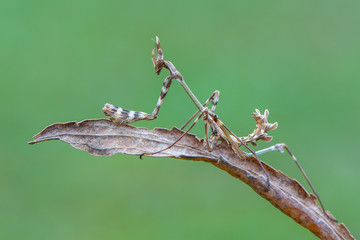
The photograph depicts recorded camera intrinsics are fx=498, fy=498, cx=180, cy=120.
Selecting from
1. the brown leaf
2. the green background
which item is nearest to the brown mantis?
the brown leaf

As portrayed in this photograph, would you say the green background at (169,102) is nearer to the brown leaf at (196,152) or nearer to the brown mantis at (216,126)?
the brown mantis at (216,126)

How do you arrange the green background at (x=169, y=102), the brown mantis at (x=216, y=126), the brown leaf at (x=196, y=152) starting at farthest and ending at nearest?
the green background at (x=169, y=102) < the brown mantis at (x=216, y=126) < the brown leaf at (x=196, y=152)

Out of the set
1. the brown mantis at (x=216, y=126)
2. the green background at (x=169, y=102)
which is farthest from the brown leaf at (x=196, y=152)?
the green background at (x=169, y=102)

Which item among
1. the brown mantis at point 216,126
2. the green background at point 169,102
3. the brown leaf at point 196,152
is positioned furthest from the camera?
the green background at point 169,102

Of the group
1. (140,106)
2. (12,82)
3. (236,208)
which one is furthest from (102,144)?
(12,82)

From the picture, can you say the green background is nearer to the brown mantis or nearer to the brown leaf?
the brown mantis

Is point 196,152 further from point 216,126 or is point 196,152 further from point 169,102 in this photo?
point 169,102
